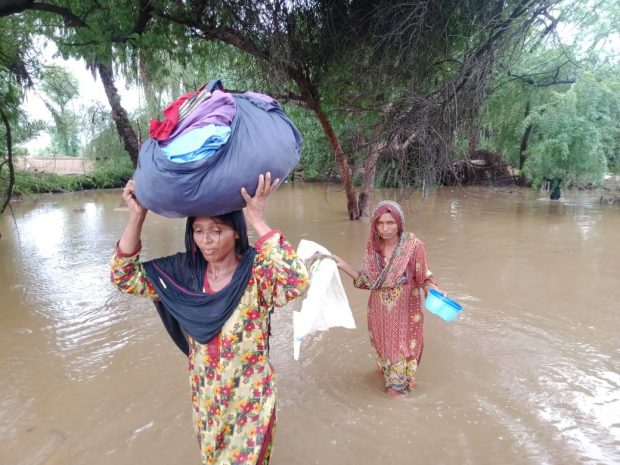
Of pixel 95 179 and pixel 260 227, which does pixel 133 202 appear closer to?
pixel 260 227

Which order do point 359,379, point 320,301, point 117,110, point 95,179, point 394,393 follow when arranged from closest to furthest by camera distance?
point 320,301 < point 394,393 < point 359,379 < point 117,110 < point 95,179

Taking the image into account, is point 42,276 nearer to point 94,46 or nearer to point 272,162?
point 94,46

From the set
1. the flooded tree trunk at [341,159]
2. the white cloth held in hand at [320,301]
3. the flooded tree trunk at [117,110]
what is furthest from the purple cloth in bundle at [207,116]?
the flooded tree trunk at [117,110]

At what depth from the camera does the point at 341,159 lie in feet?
27.7

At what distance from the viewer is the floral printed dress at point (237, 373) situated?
159 centimetres

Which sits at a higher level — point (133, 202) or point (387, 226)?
point (133, 202)

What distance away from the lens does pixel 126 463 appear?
8.09ft

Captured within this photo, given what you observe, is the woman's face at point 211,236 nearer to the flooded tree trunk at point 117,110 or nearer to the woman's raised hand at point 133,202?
the woman's raised hand at point 133,202

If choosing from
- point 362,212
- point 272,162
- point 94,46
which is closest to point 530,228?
point 362,212

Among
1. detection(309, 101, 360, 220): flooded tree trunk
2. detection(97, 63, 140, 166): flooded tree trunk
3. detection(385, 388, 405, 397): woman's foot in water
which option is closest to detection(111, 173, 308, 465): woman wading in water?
detection(385, 388, 405, 397): woman's foot in water

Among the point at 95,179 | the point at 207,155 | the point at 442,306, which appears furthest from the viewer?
the point at 95,179

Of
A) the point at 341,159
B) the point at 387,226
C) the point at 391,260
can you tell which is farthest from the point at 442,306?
the point at 341,159

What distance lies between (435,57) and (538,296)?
10.2 ft

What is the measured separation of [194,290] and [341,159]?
23.1ft
